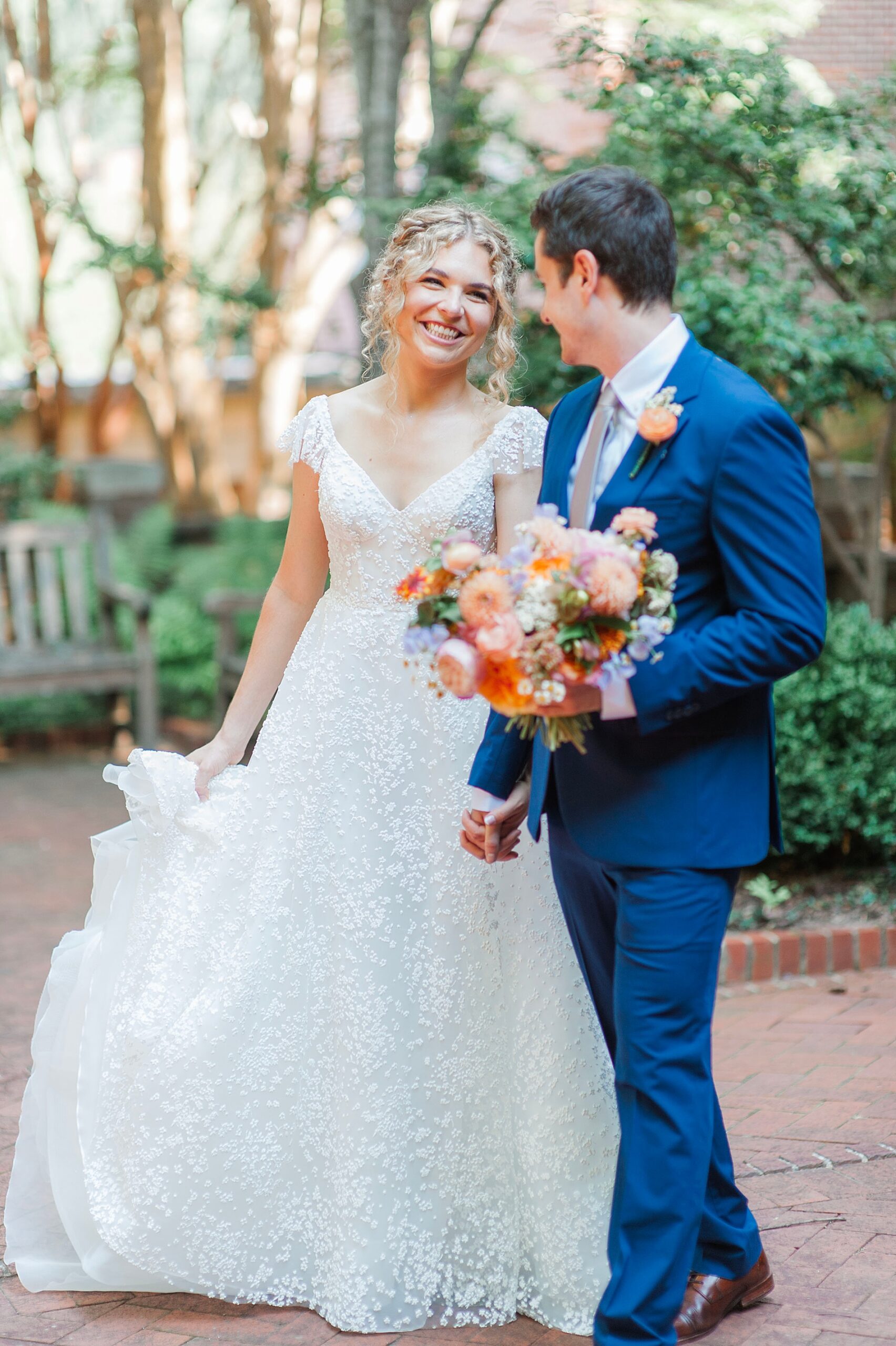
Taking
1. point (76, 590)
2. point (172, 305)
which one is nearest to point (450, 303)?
point (76, 590)

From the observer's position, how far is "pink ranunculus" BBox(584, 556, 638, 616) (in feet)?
6.35

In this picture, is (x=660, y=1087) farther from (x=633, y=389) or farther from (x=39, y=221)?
(x=39, y=221)

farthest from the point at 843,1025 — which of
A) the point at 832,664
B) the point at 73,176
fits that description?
the point at 73,176

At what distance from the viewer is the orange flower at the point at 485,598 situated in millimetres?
1997

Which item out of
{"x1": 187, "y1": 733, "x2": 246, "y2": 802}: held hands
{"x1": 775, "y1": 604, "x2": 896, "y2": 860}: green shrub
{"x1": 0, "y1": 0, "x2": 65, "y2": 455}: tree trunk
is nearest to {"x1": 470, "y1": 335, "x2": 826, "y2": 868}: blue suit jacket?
{"x1": 187, "y1": 733, "x2": 246, "y2": 802}: held hands

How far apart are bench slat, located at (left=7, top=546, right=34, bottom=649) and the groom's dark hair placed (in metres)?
6.20

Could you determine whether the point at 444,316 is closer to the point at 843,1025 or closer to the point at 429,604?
the point at 429,604

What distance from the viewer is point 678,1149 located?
223 centimetres

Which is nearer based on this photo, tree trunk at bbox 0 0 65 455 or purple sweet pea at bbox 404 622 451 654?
purple sweet pea at bbox 404 622 451 654

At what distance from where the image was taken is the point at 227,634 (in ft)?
24.8

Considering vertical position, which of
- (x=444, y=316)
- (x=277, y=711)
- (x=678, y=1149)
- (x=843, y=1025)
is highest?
(x=444, y=316)

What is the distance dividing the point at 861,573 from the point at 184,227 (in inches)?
219

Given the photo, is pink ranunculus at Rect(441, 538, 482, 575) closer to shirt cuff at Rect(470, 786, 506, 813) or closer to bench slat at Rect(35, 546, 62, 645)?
shirt cuff at Rect(470, 786, 506, 813)

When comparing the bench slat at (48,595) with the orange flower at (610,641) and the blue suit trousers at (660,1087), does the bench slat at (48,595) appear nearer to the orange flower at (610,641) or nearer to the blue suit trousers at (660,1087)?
the blue suit trousers at (660,1087)
